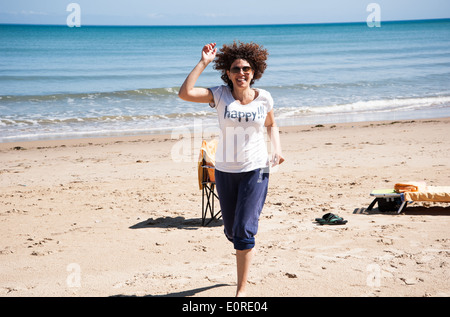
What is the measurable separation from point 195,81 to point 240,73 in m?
0.38

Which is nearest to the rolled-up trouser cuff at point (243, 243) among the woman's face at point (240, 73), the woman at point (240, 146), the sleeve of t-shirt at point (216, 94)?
the woman at point (240, 146)

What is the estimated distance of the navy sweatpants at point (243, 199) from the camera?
3.65 meters

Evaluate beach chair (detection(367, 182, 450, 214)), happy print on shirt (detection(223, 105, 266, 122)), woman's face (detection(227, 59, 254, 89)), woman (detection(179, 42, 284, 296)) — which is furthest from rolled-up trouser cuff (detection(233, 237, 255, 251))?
beach chair (detection(367, 182, 450, 214))

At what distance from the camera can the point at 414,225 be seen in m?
5.64

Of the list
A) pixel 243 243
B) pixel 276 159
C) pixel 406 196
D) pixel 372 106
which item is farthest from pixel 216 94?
pixel 372 106

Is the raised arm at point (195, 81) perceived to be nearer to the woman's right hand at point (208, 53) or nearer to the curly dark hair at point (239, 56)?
the woman's right hand at point (208, 53)

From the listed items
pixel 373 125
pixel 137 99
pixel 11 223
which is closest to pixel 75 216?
pixel 11 223

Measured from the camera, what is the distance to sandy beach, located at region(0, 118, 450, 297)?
430cm

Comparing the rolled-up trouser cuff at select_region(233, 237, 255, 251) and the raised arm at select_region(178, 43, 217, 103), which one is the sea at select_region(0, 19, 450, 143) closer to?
the raised arm at select_region(178, 43, 217, 103)

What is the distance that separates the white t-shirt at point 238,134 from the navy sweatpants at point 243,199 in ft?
0.19

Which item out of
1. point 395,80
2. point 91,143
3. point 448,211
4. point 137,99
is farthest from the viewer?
point 395,80

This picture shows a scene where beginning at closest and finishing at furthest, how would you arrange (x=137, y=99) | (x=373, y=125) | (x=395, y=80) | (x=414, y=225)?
(x=414, y=225), (x=373, y=125), (x=137, y=99), (x=395, y=80)
